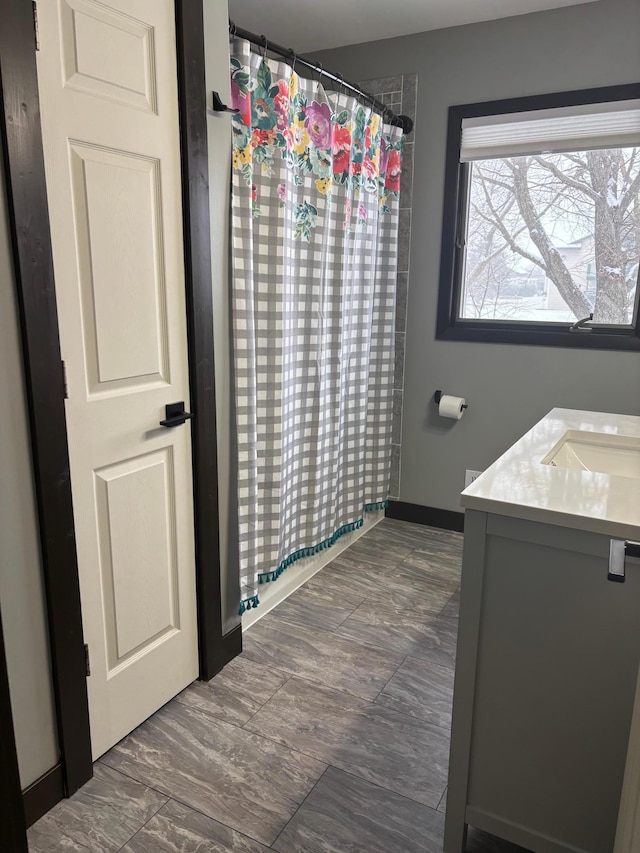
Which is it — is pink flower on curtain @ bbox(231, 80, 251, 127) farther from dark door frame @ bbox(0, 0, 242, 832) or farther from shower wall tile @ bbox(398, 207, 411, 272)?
shower wall tile @ bbox(398, 207, 411, 272)

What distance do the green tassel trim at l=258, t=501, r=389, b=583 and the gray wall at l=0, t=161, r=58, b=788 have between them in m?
0.97

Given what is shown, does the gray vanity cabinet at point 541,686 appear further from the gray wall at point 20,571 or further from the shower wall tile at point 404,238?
the shower wall tile at point 404,238

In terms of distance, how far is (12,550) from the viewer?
4.82 ft

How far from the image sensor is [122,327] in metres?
1.70

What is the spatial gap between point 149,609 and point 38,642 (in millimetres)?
394

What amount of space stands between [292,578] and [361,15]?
255cm

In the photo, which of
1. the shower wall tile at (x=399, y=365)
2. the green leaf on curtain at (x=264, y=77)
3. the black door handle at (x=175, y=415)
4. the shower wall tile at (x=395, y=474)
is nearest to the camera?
the black door handle at (x=175, y=415)

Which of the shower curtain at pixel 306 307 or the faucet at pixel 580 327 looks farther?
the faucet at pixel 580 327

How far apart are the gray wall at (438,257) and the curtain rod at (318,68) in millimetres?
110

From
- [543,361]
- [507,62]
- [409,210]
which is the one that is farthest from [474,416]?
[507,62]

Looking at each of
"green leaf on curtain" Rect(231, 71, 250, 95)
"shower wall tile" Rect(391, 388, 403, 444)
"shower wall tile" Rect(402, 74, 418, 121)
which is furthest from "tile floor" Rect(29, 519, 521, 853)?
"shower wall tile" Rect(402, 74, 418, 121)

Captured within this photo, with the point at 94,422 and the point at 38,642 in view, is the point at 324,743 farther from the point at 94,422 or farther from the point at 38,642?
the point at 94,422

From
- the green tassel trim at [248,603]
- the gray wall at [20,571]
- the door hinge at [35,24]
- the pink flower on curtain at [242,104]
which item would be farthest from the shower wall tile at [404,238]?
the gray wall at [20,571]

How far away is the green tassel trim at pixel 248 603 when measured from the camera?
7.52ft
